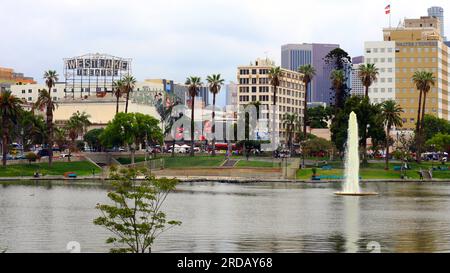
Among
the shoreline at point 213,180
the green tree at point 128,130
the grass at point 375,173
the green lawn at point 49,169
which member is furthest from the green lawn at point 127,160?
the grass at point 375,173

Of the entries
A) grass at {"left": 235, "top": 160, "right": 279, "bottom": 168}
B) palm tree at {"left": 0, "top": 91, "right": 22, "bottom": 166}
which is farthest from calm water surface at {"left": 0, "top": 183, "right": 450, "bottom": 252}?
grass at {"left": 235, "top": 160, "right": 279, "bottom": 168}

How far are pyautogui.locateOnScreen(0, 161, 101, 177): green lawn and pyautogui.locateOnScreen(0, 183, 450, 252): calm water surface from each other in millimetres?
42883

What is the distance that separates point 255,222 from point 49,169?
99518 mm

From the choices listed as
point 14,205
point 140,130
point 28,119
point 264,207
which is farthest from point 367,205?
point 28,119

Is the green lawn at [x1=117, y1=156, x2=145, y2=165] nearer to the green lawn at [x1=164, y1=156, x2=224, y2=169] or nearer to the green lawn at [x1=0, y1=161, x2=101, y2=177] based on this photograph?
the green lawn at [x1=164, y1=156, x2=224, y2=169]

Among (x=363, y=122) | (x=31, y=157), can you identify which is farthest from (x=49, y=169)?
(x=363, y=122)

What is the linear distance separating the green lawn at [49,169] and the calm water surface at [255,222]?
141ft

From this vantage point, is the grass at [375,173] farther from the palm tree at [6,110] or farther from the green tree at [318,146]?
the palm tree at [6,110]

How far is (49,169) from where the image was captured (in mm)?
159375

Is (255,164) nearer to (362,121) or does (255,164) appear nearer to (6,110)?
(362,121)

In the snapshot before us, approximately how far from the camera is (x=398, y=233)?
192 feet

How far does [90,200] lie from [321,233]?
4027 centimetres

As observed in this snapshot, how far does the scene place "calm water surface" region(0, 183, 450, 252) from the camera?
48.9m
